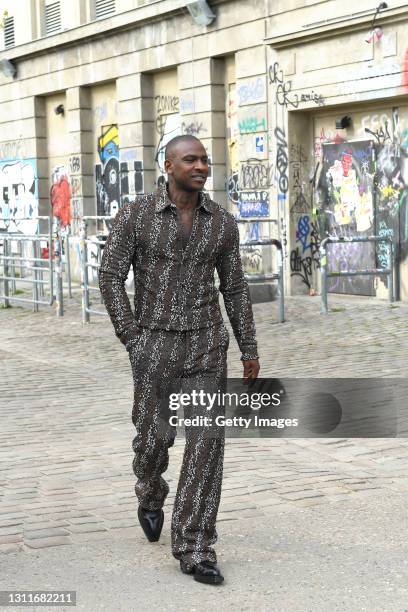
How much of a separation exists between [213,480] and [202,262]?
0.90 metres

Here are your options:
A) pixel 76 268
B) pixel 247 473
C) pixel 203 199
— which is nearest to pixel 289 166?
pixel 76 268

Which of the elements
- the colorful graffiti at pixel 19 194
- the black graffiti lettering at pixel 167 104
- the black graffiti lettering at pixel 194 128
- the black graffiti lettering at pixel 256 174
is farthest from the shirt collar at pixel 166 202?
the colorful graffiti at pixel 19 194

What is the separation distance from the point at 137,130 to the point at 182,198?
15937 mm

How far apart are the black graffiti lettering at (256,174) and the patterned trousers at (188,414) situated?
1286 cm

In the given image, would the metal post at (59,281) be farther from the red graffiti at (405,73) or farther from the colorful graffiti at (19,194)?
the colorful graffiti at (19,194)

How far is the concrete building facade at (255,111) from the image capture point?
51.7 ft

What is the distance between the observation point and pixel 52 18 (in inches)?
948

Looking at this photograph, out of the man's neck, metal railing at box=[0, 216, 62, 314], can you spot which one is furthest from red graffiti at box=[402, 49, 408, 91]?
the man's neck

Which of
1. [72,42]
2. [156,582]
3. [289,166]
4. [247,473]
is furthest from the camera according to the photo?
[72,42]

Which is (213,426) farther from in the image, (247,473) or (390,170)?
(390,170)

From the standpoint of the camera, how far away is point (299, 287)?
1764cm

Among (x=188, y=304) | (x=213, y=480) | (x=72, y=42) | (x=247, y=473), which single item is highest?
(x=72, y=42)

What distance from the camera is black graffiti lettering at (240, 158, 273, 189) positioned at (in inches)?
699

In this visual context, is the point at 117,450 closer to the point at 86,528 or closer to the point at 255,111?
the point at 86,528
